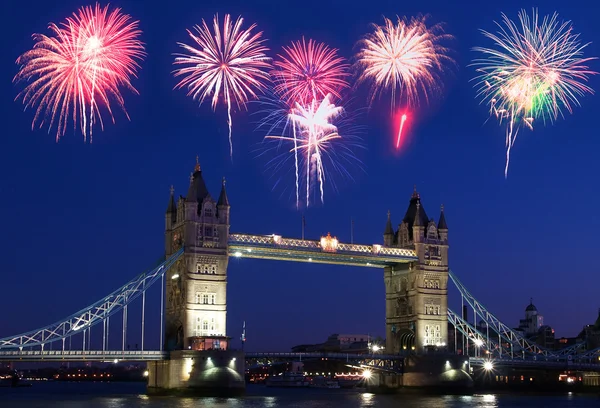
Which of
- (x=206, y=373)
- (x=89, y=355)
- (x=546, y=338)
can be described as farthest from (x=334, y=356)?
(x=546, y=338)

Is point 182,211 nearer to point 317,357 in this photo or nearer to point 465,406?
point 317,357

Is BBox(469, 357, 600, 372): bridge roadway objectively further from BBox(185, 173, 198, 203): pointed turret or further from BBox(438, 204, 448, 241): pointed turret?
BBox(185, 173, 198, 203): pointed turret

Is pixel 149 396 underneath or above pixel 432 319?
underneath

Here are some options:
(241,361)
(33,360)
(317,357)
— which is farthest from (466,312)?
(33,360)

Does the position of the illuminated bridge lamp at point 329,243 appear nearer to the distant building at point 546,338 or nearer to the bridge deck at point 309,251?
the bridge deck at point 309,251

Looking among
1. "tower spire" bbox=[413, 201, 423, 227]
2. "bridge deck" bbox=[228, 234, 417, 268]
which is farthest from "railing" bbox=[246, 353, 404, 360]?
Answer: "tower spire" bbox=[413, 201, 423, 227]

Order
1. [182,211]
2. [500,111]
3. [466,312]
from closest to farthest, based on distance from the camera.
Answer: [500,111] < [182,211] < [466,312]
